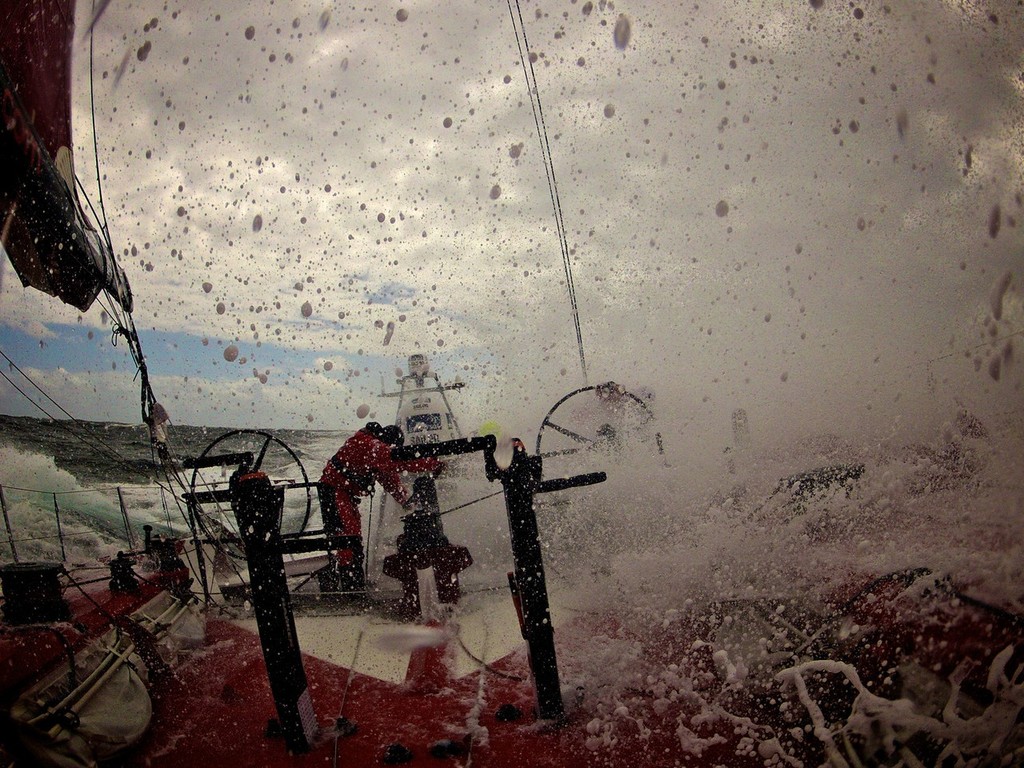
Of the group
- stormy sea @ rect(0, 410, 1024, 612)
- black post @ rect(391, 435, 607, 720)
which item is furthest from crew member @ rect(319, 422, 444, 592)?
black post @ rect(391, 435, 607, 720)

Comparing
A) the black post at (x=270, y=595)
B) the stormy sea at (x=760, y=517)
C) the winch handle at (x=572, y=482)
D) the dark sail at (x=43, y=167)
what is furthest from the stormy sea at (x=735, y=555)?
the dark sail at (x=43, y=167)

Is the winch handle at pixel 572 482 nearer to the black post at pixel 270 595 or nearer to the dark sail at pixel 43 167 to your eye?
the black post at pixel 270 595

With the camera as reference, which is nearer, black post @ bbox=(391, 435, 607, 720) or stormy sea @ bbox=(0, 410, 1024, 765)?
stormy sea @ bbox=(0, 410, 1024, 765)

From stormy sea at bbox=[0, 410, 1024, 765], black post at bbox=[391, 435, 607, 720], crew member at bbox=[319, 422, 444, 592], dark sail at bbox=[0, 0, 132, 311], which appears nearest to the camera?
stormy sea at bbox=[0, 410, 1024, 765]

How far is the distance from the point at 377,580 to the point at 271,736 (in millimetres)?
3276

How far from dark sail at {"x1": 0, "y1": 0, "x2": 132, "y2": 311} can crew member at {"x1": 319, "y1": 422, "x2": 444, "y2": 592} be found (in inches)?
117

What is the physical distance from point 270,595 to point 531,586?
1.50 meters

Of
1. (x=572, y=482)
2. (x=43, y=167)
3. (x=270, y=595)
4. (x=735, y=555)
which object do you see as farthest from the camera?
(x=735, y=555)

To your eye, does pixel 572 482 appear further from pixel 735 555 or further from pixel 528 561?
pixel 735 555

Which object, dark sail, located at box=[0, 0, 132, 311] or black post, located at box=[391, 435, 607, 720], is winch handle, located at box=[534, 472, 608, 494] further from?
dark sail, located at box=[0, 0, 132, 311]

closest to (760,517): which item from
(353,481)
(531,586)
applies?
(531,586)

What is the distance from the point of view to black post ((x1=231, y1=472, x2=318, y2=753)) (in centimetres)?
294

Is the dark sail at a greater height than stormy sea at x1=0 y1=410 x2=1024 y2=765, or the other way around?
the dark sail

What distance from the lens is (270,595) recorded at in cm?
296
